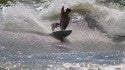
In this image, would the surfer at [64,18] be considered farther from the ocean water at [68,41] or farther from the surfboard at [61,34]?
the ocean water at [68,41]

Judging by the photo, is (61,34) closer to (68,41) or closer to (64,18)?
(68,41)

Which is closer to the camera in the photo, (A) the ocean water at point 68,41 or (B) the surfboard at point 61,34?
(A) the ocean water at point 68,41

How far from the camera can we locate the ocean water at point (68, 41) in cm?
1184

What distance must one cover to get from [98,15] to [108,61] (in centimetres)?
1026

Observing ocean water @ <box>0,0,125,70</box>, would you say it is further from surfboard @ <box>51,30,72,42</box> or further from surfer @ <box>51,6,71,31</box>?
surfer @ <box>51,6,71,31</box>

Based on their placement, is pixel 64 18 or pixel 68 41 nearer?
pixel 68 41

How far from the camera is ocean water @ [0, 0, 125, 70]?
1184 cm

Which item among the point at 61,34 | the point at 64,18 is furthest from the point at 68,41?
the point at 64,18

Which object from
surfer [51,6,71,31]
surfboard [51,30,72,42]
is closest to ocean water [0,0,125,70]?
surfboard [51,30,72,42]

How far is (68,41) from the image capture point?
53.4 ft

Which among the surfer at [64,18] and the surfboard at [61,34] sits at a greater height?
the surfer at [64,18]

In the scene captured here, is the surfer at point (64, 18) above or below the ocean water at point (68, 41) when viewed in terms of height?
above

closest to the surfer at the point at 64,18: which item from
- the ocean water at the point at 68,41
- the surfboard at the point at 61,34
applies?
the surfboard at the point at 61,34

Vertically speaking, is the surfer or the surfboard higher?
the surfer
